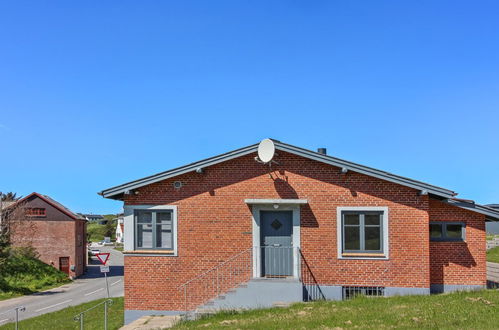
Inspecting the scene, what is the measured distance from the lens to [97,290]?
114 ft

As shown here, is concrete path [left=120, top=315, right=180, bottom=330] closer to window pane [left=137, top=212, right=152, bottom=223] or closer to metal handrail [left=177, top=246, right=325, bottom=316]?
metal handrail [left=177, top=246, right=325, bottom=316]

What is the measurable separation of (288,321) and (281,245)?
415 centimetres

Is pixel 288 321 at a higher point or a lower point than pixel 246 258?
lower

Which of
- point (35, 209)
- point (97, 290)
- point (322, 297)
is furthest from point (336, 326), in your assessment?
point (35, 209)

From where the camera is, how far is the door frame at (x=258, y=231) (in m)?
15.2

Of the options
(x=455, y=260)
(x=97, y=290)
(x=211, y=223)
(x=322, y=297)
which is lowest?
(x=97, y=290)

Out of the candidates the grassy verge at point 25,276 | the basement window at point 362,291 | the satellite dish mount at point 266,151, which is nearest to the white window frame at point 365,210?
the basement window at point 362,291

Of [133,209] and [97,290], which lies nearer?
[133,209]

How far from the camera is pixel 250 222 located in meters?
15.5

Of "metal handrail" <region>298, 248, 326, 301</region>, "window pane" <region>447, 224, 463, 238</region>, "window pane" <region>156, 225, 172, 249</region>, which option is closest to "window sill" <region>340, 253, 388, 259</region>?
"metal handrail" <region>298, 248, 326, 301</region>

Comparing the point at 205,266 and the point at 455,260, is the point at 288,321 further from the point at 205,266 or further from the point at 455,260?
the point at 455,260

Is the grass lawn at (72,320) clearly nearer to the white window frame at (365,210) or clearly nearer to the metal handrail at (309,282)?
the metal handrail at (309,282)

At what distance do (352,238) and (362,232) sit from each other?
1.26ft

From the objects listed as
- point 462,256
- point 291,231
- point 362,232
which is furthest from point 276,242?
point 462,256
